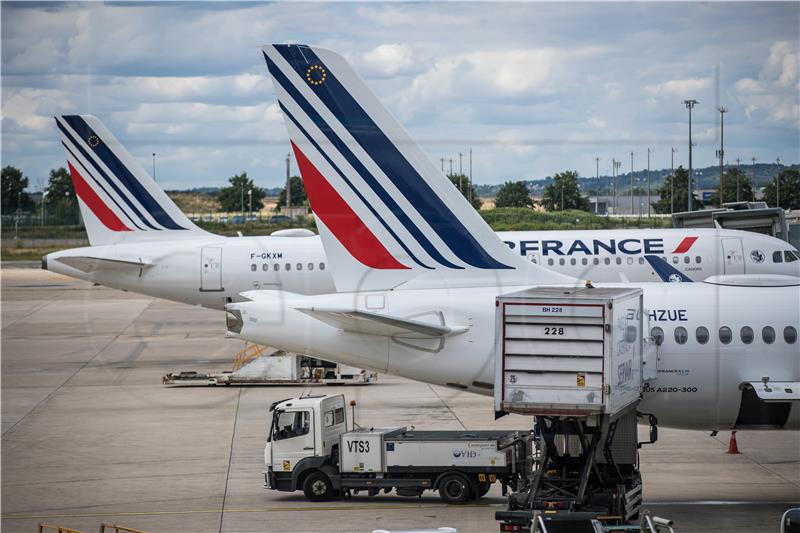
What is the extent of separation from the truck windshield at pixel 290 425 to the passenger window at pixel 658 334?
8296 millimetres

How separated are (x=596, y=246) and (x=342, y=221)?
24.7m

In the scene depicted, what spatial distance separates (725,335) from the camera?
24016 mm

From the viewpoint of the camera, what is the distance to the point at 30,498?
25.8 m

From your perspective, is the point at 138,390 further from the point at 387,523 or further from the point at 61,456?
the point at 387,523

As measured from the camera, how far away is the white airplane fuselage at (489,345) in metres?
23.7

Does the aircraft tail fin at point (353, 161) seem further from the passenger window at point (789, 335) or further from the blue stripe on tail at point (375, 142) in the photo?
the passenger window at point (789, 335)

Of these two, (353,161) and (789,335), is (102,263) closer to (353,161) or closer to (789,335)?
(353,161)

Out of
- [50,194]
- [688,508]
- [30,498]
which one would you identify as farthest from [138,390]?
[50,194]

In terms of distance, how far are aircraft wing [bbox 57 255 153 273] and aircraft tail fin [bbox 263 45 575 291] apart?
2511 cm

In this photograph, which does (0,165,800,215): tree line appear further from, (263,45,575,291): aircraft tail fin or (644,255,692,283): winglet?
(263,45,575,291): aircraft tail fin

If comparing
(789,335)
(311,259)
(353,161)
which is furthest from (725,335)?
(311,259)

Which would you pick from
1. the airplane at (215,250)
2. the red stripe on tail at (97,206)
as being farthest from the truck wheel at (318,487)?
the red stripe on tail at (97,206)

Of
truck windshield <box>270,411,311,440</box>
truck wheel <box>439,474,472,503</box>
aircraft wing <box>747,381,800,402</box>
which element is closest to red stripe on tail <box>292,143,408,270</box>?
truck windshield <box>270,411,311,440</box>

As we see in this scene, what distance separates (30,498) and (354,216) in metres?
10.5
